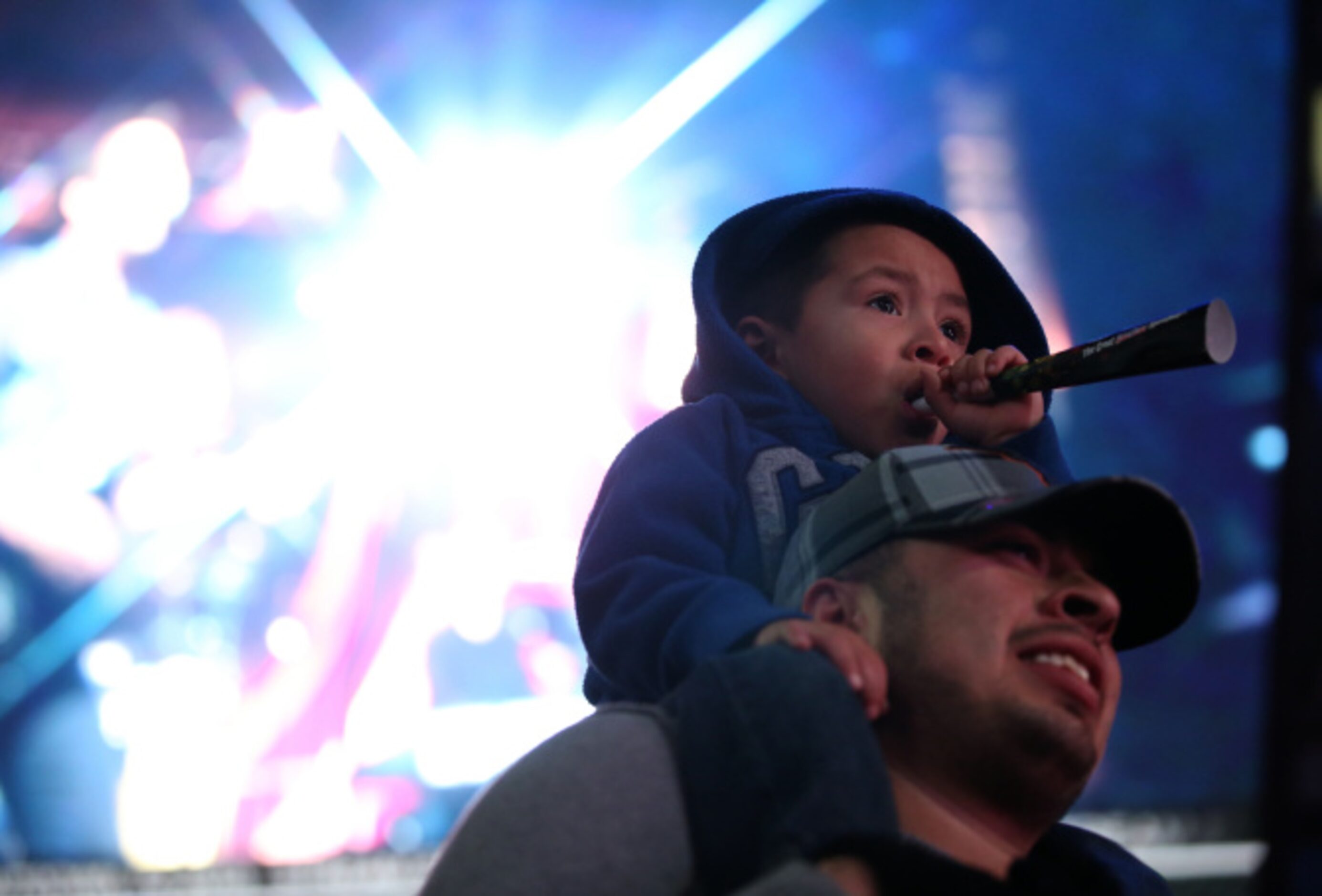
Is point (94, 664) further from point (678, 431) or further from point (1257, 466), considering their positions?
point (1257, 466)

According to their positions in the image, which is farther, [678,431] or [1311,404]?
[1311,404]

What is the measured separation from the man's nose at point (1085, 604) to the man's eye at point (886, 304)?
1.02 feet

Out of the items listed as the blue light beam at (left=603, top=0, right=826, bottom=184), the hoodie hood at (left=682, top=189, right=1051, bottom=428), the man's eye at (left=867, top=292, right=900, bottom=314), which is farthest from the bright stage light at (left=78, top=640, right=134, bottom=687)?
the man's eye at (left=867, top=292, right=900, bottom=314)

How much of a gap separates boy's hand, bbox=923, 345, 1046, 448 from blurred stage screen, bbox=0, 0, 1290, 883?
1.40 metres

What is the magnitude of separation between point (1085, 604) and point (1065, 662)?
39mm

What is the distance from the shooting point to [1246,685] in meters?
1.99

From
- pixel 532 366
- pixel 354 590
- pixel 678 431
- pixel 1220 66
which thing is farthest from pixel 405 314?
pixel 1220 66

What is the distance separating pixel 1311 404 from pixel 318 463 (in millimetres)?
1749

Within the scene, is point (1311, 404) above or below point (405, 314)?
below

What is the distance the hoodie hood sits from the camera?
820mm

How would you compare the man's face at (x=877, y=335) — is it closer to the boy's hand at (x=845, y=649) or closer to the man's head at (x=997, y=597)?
the man's head at (x=997, y=597)

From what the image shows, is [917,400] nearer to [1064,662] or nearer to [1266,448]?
[1064,662]

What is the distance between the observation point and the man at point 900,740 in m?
0.47

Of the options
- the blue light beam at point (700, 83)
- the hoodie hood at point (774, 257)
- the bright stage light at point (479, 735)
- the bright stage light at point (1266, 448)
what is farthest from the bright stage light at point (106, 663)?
the bright stage light at point (1266, 448)
